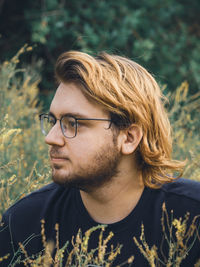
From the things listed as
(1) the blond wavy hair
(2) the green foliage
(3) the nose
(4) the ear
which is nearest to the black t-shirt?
(1) the blond wavy hair

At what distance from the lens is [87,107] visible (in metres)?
2.20

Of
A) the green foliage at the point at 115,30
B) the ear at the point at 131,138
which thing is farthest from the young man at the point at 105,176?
the green foliage at the point at 115,30

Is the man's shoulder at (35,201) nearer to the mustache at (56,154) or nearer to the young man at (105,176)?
the young man at (105,176)

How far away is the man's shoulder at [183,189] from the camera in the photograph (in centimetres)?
216

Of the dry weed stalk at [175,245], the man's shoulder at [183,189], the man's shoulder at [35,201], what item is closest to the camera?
the dry weed stalk at [175,245]

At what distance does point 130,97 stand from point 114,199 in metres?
0.62

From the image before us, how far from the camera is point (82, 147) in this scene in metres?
2.14

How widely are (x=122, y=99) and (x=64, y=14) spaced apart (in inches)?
166

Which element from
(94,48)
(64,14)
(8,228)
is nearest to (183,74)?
(94,48)

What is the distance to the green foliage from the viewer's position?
606cm

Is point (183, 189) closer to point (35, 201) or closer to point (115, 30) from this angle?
point (35, 201)

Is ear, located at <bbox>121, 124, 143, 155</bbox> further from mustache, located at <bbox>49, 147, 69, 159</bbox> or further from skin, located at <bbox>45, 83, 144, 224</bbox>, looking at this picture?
mustache, located at <bbox>49, 147, 69, 159</bbox>

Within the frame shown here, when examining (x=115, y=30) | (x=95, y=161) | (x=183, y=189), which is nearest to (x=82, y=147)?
(x=95, y=161)

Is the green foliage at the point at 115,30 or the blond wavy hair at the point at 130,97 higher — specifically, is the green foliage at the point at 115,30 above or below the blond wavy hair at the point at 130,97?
above
